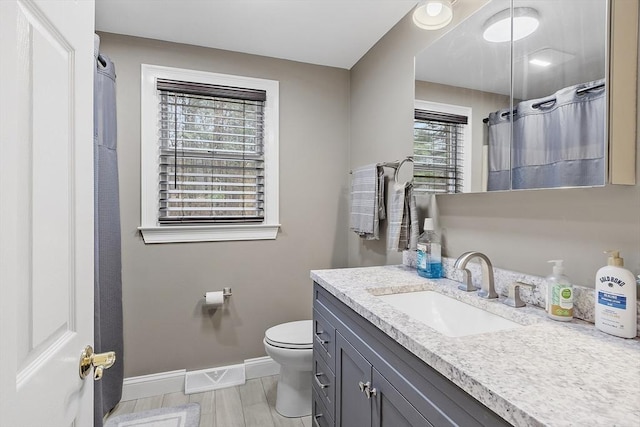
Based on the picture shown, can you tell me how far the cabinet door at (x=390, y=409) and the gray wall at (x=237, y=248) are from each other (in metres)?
1.50

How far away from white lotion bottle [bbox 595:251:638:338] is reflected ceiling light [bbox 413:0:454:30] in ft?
4.12

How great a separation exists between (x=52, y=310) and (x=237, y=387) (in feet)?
6.37

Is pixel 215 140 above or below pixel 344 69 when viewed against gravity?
below

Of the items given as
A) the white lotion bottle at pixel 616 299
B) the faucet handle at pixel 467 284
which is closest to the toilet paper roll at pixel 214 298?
the faucet handle at pixel 467 284

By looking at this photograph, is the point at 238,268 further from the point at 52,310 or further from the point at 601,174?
the point at 601,174

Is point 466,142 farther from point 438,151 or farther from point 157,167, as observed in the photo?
point 157,167

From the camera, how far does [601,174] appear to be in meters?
0.93

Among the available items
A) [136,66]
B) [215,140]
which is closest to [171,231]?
[215,140]

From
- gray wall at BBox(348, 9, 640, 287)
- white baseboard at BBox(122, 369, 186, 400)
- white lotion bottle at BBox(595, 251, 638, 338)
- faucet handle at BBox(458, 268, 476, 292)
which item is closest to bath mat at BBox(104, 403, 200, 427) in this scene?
white baseboard at BBox(122, 369, 186, 400)

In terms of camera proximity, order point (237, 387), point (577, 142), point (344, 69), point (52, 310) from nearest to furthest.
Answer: point (52, 310)
point (577, 142)
point (237, 387)
point (344, 69)

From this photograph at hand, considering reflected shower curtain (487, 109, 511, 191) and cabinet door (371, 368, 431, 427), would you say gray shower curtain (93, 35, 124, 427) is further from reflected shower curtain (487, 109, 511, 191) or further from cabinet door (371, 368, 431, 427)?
reflected shower curtain (487, 109, 511, 191)

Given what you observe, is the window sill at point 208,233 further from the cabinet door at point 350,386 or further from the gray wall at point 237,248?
the cabinet door at point 350,386

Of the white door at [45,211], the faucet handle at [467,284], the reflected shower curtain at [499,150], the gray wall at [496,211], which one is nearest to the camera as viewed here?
the white door at [45,211]

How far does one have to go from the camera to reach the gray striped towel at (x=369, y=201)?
2.03 metres
